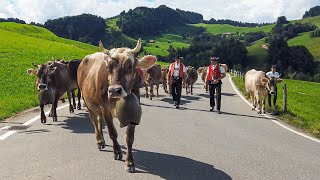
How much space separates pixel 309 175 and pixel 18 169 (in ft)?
16.3

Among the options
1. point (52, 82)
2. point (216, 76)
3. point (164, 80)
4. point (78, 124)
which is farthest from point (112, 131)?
point (164, 80)

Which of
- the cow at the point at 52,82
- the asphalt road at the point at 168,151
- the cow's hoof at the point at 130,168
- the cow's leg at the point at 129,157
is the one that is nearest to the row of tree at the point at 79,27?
the cow at the point at 52,82

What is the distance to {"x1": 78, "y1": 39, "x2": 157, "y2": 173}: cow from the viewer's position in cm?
590

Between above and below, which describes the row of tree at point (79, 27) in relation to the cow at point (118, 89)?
above

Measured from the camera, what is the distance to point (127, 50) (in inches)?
244

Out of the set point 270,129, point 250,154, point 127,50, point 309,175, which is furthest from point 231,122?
point 127,50

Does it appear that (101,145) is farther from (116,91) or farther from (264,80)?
(264,80)

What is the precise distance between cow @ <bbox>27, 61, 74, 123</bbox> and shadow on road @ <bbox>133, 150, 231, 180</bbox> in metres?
4.94

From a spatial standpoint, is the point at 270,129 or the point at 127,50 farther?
the point at 270,129

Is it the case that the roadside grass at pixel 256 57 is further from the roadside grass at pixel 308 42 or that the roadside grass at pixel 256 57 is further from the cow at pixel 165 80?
the cow at pixel 165 80

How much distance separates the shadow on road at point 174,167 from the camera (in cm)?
630

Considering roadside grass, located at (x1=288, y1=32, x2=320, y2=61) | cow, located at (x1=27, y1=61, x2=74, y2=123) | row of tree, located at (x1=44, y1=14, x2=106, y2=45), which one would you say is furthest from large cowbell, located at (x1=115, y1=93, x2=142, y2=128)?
row of tree, located at (x1=44, y1=14, x2=106, y2=45)

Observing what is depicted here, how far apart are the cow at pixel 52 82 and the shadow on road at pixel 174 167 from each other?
494cm

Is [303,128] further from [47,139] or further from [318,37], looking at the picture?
[318,37]
